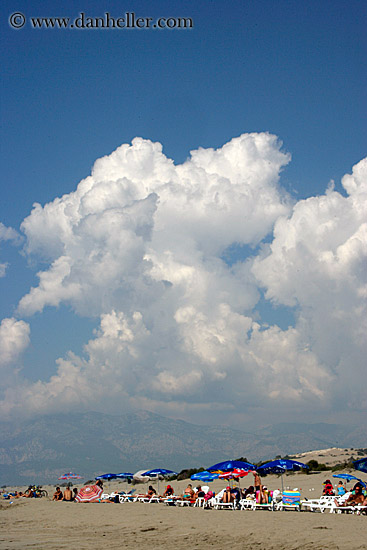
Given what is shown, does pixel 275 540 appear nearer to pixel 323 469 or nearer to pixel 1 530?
pixel 1 530

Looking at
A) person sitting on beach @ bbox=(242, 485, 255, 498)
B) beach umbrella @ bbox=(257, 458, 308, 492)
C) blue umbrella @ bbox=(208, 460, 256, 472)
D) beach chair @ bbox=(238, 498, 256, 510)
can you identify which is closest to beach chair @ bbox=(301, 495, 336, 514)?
beach chair @ bbox=(238, 498, 256, 510)

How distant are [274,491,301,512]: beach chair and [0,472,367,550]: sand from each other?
29.7 inches

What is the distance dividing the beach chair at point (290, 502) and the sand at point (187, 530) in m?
0.75

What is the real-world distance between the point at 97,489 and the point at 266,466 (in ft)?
34.9

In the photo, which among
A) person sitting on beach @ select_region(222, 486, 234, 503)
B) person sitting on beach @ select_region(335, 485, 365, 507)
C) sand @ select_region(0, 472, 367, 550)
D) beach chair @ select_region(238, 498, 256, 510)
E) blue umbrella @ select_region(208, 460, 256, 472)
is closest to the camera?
sand @ select_region(0, 472, 367, 550)

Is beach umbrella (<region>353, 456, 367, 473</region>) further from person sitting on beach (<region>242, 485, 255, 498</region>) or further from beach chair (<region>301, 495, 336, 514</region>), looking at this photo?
person sitting on beach (<region>242, 485, 255, 498</region>)

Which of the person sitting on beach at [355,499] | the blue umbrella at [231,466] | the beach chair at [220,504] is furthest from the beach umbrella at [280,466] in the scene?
the person sitting on beach at [355,499]

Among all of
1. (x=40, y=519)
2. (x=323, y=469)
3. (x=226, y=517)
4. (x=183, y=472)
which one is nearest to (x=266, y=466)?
(x=226, y=517)

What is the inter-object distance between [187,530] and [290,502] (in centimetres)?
626

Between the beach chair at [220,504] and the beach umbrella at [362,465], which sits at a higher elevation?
the beach umbrella at [362,465]

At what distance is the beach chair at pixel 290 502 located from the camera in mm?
19344

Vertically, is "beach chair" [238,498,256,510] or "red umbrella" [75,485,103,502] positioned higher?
"red umbrella" [75,485,103,502]

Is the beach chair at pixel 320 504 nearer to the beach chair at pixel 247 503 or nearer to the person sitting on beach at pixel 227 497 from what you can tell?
the beach chair at pixel 247 503

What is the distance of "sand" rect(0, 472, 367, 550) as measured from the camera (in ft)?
39.3
